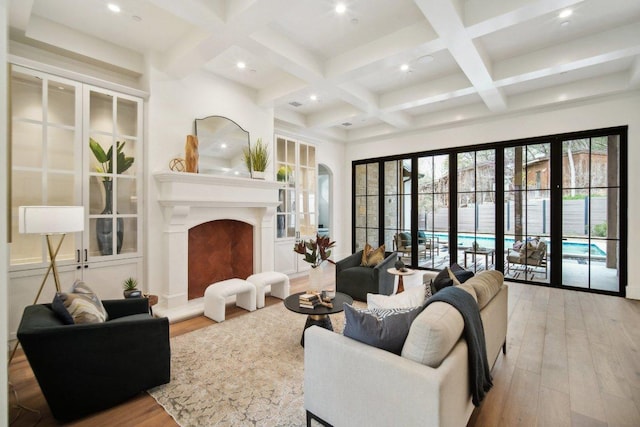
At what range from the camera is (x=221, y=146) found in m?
4.37

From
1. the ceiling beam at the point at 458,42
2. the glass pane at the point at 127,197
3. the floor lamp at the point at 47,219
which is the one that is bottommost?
the floor lamp at the point at 47,219

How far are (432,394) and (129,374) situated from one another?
2002 mm

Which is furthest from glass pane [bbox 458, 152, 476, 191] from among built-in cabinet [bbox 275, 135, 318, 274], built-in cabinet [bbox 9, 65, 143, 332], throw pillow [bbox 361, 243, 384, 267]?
built-in cabinet [bbox 9, 65, 143, 332]

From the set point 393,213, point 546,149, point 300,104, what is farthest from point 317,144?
point 546,149

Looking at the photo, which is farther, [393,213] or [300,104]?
[393,213]

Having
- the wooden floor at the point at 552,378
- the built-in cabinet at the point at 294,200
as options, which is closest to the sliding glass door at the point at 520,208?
the wooden floor at the point at 552,378

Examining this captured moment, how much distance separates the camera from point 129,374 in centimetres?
211

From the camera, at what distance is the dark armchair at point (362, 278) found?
4195 mm

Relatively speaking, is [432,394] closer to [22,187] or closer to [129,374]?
[129,374]

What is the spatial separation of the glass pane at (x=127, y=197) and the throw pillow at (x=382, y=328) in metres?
3.21

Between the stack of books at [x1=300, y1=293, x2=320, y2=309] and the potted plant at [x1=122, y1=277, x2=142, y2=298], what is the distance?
1.74m

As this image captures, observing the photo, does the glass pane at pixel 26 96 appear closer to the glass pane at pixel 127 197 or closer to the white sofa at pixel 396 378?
the glass pane at pixel 127 197

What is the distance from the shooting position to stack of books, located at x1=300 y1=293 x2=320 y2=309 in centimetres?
284

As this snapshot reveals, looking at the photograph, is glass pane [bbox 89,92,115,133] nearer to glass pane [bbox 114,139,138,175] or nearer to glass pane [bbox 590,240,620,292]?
glass pane [bbox 114,139,138,175]
